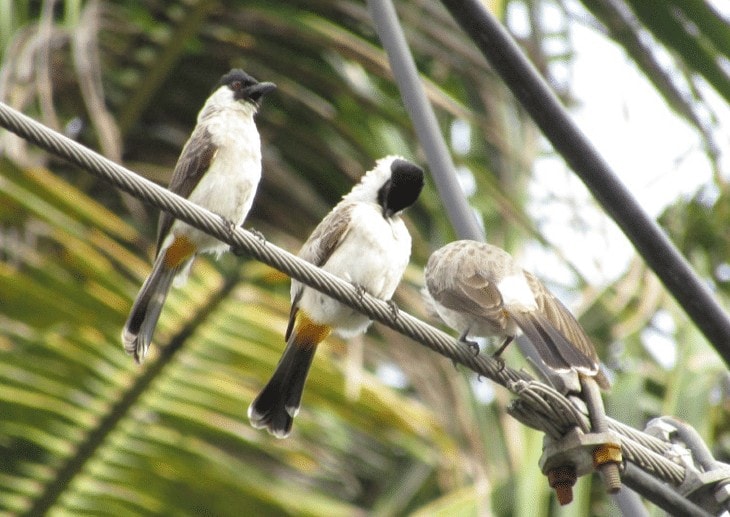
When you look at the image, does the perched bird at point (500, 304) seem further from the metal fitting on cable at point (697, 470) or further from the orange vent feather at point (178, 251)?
the orange vent feather at point (178, 251)

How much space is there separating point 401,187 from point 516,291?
835 millimetres

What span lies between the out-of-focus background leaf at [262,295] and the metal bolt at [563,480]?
1.34 m

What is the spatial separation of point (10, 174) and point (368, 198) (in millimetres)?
1535

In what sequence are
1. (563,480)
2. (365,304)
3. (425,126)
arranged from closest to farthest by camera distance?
(563,480) < (365,304) < (425,126)

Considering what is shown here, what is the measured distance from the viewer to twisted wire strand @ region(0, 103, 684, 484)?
2.96 meters

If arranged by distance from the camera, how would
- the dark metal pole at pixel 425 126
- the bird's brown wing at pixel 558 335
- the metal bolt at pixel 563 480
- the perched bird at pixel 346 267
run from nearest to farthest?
the metal bolt at pixel 563 480 → the bird's brown wing at pixel 558 335 → the dark metal pole at pixel 425 126 → the perched bird at pixel 346 267

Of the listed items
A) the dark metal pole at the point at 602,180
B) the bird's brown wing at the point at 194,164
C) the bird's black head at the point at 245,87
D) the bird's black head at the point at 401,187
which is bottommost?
the bird's brown wing at the point at 194,164

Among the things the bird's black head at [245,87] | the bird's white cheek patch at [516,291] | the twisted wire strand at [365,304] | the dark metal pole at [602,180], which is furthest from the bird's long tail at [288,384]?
the dark metal pole at [602,180]

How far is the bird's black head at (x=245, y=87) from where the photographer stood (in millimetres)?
5270

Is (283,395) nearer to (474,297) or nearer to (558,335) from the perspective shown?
(474,297)

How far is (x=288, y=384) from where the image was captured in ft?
15.6

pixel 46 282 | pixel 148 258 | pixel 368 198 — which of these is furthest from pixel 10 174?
pixel 368 198

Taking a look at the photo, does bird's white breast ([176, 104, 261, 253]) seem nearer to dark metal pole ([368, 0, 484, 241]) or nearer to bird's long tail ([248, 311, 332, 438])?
bird's long tail ([248, 311, 332, 438])

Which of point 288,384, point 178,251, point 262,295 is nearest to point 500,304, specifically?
point 288,384
